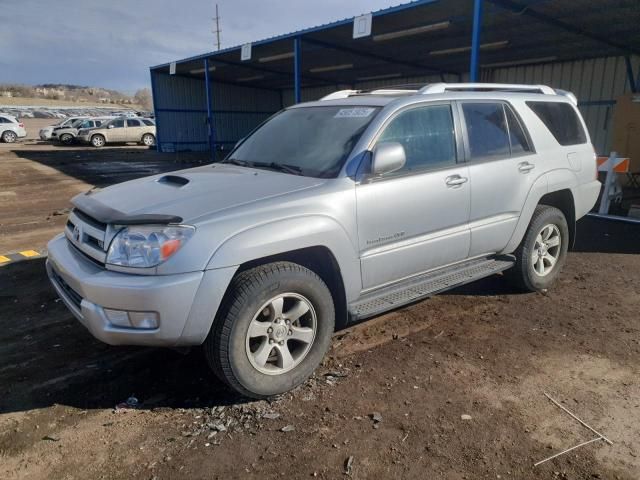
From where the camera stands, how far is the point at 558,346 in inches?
152

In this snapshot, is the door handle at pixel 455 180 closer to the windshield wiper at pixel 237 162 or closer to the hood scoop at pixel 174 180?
the windshield wiper at pixel 237 162

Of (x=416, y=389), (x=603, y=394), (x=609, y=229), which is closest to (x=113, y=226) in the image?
(x=416, y=389)

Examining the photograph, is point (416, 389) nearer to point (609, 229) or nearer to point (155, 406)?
point (155, 406)

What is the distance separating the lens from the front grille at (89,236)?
9.73 feet

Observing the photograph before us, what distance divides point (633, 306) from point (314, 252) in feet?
11.0

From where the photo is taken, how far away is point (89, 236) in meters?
3.14

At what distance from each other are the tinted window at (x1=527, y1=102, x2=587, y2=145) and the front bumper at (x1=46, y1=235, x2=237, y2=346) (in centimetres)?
361

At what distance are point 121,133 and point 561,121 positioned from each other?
27.8 metres

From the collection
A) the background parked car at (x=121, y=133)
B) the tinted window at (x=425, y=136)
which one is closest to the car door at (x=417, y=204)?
the tinted window at (x=425, y=136)

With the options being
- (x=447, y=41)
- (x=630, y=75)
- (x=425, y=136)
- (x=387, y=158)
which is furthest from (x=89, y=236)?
(x=630, y=75)

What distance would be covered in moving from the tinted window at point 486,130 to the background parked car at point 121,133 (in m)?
27.2

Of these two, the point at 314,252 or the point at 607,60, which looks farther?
the point at 607,60

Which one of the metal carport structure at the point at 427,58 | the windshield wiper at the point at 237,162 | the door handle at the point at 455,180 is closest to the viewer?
the door handle at the point at 455,180

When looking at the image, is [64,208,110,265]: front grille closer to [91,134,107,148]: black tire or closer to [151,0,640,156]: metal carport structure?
[151,0,640,156]: metal carport structure
